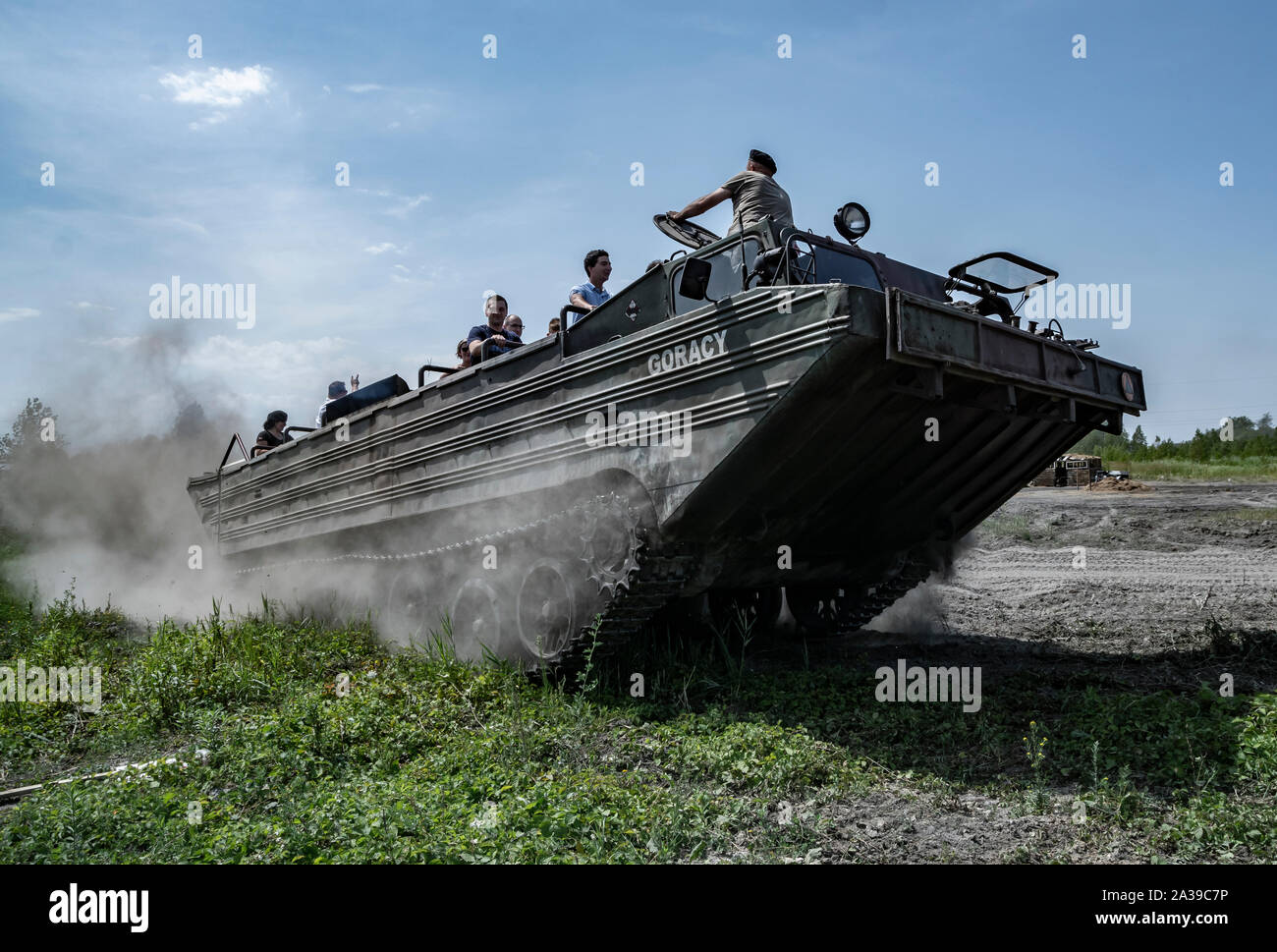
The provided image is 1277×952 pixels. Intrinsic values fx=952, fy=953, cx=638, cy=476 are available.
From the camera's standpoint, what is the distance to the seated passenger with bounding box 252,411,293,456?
39.9 ft

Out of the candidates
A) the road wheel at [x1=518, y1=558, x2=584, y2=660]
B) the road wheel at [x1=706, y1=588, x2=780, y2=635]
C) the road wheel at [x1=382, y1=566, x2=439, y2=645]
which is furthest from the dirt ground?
the road wheel at [x1=382, y1=566, x2=439, y2=645]

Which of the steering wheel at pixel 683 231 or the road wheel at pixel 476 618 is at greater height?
the steering wheel at pixel 683 231

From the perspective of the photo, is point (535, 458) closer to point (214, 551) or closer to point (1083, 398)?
point (1083, 398)

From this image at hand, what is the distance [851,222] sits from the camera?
6359 mm

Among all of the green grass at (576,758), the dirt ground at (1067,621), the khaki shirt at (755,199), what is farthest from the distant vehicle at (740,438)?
the dirt ground at (1067,621)

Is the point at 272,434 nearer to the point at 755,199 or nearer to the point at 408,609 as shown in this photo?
the point at 408,609

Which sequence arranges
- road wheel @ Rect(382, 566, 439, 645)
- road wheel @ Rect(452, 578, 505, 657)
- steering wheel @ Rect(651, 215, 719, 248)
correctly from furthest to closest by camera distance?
road wheel @ Rect(382, 566, 439, 645) → road wheel @ Rect(452, 578, 505, 657) → steering wheel @ Rect(651, 215, 719, 248)

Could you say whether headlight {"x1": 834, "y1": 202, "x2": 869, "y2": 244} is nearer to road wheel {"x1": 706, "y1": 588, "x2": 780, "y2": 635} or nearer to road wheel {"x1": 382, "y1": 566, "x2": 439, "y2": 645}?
road wheel {"x1": 706, "y1": 588, "x2": 780, "y2": 635}

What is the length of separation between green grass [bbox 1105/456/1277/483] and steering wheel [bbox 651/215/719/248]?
22353 millimetres

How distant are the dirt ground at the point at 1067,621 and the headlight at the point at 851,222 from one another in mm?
2701

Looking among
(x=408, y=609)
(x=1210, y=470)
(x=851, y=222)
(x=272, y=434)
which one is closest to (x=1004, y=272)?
(x=851, y=222)

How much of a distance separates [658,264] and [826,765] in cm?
311

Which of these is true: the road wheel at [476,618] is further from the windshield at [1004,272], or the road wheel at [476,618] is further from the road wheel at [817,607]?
the windshield at [1004,272]

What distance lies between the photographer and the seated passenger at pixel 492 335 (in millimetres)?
7734
